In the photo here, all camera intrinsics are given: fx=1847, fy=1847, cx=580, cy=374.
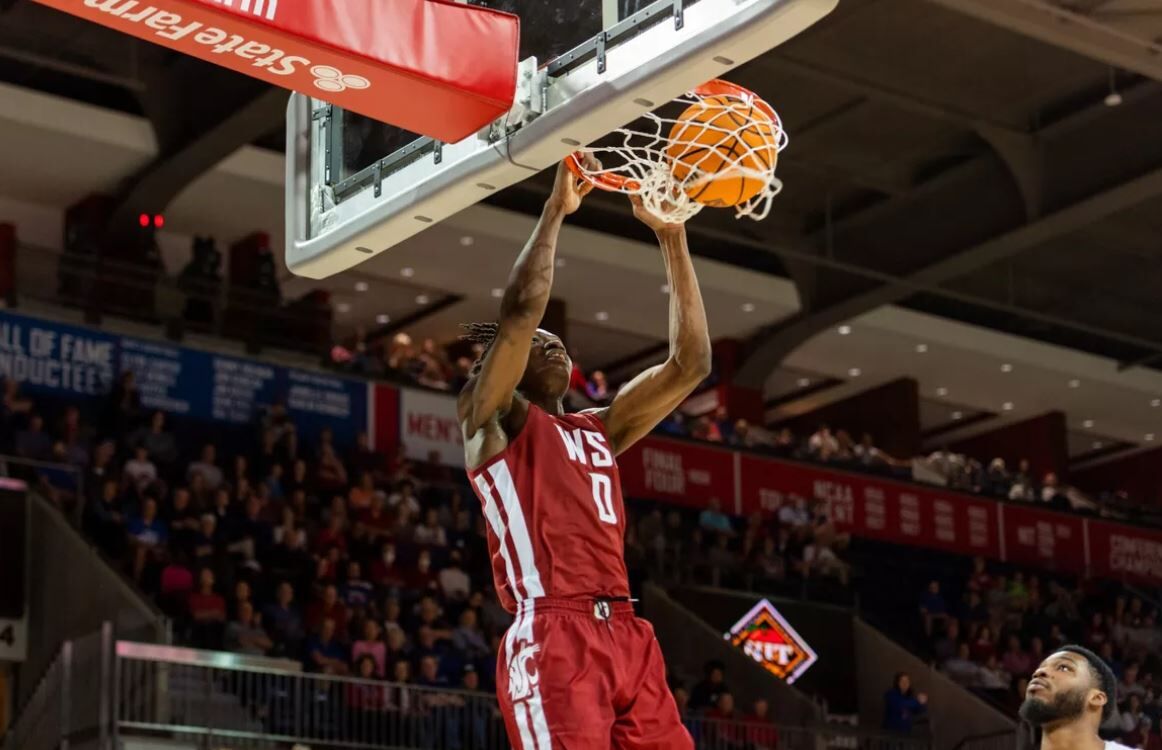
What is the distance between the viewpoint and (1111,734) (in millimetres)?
21047

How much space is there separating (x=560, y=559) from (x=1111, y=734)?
16.4m

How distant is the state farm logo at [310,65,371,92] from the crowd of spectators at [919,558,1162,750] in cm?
1695

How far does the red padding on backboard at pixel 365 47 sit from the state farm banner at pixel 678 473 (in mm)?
18415

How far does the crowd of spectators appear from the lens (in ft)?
Result: 75.0

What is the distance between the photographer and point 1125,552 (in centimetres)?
3147

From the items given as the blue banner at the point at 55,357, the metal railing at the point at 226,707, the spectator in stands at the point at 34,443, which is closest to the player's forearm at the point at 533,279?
the metal railing at the point at 226,707

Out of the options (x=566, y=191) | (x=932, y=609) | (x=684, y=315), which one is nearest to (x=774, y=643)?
(x=932, y=609)

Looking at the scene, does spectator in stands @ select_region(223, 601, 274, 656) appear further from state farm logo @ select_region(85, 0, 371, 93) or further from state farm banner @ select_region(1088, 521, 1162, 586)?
state farm banner @ select_region(1088, 521, 1162, 586)

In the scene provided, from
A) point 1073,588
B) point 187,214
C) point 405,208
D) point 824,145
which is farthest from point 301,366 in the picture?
point 405,208

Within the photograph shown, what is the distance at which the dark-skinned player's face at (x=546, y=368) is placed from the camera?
→ 6.54 m

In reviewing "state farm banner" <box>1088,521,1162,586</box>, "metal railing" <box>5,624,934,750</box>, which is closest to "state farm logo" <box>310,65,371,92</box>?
"metal railing" <box>5,624,934,750</box>

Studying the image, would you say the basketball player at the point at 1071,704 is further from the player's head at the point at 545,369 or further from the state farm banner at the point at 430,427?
the state farm banner at the point at 430,427

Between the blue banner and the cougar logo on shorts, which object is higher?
the blue banner

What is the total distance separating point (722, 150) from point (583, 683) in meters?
1.98
